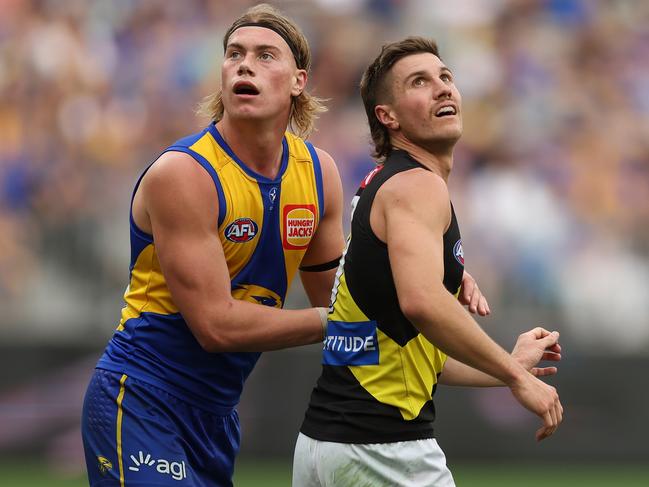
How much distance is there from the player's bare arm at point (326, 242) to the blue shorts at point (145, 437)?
77 cm

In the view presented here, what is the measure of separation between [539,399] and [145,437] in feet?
5.44

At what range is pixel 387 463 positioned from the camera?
4.32 m

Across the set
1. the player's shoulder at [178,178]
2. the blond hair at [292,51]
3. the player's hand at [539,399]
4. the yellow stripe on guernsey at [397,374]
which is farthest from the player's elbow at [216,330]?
the player's hand at [539,399]

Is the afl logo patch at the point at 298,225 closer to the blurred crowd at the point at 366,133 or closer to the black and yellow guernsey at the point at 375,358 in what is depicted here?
the black and yellow guernsey at the point at 375,358

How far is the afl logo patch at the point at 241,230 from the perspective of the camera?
192 inches

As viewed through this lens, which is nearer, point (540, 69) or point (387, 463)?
point (387, 463)

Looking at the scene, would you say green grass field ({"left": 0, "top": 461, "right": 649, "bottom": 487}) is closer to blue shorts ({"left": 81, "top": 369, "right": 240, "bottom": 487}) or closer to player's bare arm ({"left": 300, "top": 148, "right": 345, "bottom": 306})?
player's bare arm ({"left": 300, "top": 148, "right": 345, "bottom": 306})

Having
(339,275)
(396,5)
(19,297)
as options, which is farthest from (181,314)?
(396,5)

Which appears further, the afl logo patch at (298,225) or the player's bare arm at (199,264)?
the afl logo patch at (298,225)

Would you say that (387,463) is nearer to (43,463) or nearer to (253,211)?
(253,211)

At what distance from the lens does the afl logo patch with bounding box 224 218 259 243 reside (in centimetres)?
488

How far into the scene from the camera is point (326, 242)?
17.5ft

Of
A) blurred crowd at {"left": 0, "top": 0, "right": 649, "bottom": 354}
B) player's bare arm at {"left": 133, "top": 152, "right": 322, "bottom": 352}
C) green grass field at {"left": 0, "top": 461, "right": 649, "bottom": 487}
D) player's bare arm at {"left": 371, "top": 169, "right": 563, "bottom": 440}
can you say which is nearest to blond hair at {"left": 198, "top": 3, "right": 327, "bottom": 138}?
player's bare arm at {"left": 133, "top": 152, "right": 322, "bottom": 352}

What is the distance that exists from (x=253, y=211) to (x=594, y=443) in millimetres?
6718
